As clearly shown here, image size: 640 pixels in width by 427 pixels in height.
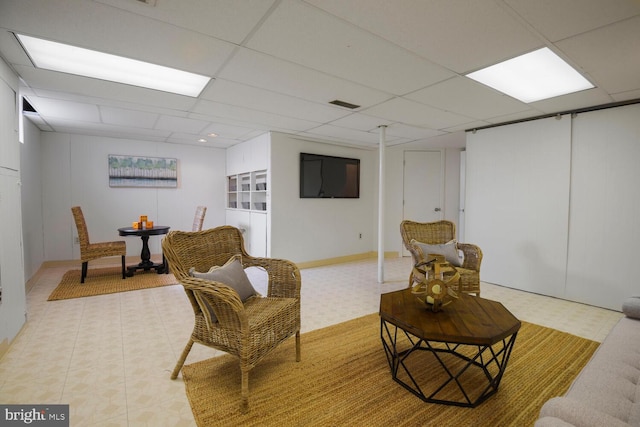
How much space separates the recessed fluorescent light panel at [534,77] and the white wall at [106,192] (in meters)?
5.45

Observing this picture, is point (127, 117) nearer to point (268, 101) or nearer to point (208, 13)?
point (268, 101)

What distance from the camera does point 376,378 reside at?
1.95m

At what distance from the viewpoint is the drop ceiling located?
1665 mm

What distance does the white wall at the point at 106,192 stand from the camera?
5031 millimetres

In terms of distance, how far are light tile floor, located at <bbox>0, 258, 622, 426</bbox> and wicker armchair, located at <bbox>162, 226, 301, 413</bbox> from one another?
12.3 inches

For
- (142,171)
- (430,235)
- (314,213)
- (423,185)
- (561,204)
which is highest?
(142,171)

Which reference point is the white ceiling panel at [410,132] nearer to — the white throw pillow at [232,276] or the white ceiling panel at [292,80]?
the white ceiling panel at [292,80]

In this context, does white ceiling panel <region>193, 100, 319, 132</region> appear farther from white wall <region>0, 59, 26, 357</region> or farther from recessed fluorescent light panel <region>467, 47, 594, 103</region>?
recessed fluorescent light panel <region>467, 47, 594, 103</region>

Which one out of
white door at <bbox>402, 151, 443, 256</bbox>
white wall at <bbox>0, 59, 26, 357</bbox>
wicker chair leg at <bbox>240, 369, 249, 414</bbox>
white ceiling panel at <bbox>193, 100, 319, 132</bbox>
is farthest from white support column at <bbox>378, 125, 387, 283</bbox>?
white wall at <bbox>0, 59, 26, 357</bbox>

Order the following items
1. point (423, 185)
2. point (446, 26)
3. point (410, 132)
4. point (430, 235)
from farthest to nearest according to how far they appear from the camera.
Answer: point (423, 185), point (410, 132), point (430, 235), point (446, 26)

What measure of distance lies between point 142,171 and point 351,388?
5.66m

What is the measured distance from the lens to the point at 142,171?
570 cm
